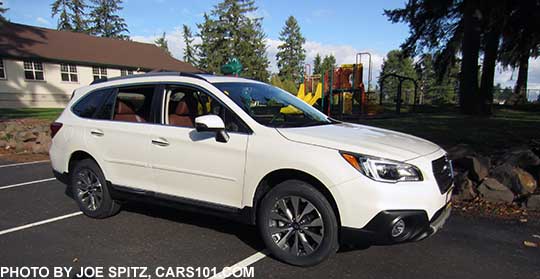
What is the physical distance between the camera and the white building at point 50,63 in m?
28.8

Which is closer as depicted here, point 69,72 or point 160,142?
point 160,142

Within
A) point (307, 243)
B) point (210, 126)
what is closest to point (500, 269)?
point (307, 243)

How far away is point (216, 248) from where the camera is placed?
161 inches

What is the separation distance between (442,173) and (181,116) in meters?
2.97

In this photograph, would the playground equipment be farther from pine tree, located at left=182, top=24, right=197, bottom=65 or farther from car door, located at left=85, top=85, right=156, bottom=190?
pine tree, located at left=182, top=24, right=197, bottom=65

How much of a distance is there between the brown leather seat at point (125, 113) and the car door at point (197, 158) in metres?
0.52

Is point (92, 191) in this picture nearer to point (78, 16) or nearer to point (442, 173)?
point (442, 173)

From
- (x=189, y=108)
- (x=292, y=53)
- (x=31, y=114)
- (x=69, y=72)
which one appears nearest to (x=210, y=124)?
(x=189, y=108)

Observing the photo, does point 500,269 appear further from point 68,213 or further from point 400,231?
point 68,213

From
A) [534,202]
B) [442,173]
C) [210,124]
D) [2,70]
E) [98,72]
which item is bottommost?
[534,202]

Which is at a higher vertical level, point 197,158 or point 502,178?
point 197,158

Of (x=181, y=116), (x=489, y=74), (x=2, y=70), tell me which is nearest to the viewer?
(x=181, y=116)

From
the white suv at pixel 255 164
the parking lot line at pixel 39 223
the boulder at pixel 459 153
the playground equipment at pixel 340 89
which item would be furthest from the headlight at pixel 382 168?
the playground equipment at pixel 340 89

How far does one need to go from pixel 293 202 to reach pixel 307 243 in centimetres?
41
